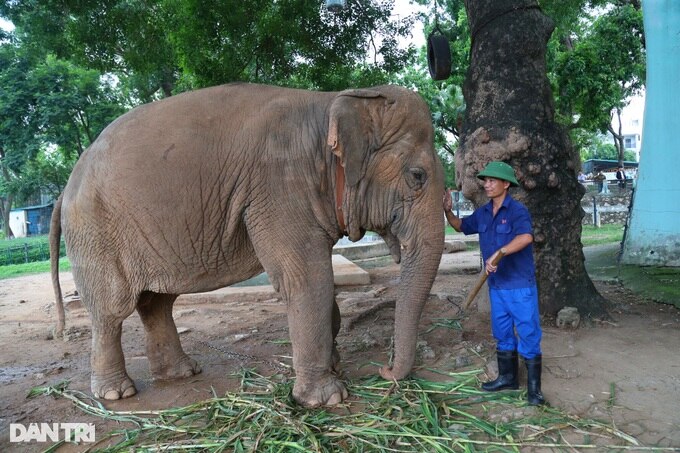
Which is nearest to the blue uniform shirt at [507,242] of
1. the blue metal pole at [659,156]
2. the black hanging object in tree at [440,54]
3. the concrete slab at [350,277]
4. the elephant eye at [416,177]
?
the elephant eye at [416,177]

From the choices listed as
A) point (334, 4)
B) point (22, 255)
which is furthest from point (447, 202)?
point (22, 255)

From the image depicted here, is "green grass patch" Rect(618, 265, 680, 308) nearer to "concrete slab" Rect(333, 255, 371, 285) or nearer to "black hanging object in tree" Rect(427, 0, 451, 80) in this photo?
"black hanging object in tree" Rect(427, 0, 451, 80)

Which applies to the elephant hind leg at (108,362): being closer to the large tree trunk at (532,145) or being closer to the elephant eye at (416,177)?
the elephant eye at (416,177)

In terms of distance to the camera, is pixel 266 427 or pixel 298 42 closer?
pixel 266 427

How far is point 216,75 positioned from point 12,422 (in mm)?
5654

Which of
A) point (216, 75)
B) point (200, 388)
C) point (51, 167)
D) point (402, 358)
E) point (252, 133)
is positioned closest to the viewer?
point (402, 358)

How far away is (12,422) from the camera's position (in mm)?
3750

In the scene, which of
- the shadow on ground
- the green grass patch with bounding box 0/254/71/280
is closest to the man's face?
the shadow on ground

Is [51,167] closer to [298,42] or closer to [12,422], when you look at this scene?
[298,42]

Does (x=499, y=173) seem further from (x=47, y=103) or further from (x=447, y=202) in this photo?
(x=47, y=103)

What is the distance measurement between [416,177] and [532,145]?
2.25m

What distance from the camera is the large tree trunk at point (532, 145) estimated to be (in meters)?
5.31

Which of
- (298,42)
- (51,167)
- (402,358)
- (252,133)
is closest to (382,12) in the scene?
(298,42)

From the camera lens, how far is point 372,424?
129 inches
